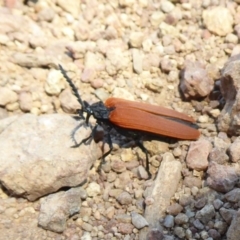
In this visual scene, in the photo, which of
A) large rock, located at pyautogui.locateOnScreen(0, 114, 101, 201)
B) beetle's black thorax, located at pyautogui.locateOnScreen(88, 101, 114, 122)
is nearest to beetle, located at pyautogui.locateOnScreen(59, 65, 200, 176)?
beetle's black thorax, located at pyautogui.locateOnScreen(88, 101, 114, 122)

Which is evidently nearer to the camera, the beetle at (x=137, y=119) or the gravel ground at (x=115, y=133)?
the gravel ground at (x=115, y=133)

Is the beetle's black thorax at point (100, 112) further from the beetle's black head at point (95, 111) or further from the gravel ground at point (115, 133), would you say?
the gravel ground at point (115, 133)

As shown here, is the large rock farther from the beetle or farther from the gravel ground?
the beetle

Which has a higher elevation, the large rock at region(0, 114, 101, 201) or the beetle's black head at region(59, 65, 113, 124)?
the beetle's black head at region(59, 65, 113, 124)

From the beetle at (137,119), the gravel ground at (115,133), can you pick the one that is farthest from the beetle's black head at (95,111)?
the gravel ground at (115,133)

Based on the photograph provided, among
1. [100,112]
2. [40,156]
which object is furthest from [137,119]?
[40,156]

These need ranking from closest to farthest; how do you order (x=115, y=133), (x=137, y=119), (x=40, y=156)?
1. (x=40, y=156)
2. (x=137, y=119)
3. (x=115, y=133)

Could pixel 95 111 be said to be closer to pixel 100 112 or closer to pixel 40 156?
pixel 100 112
